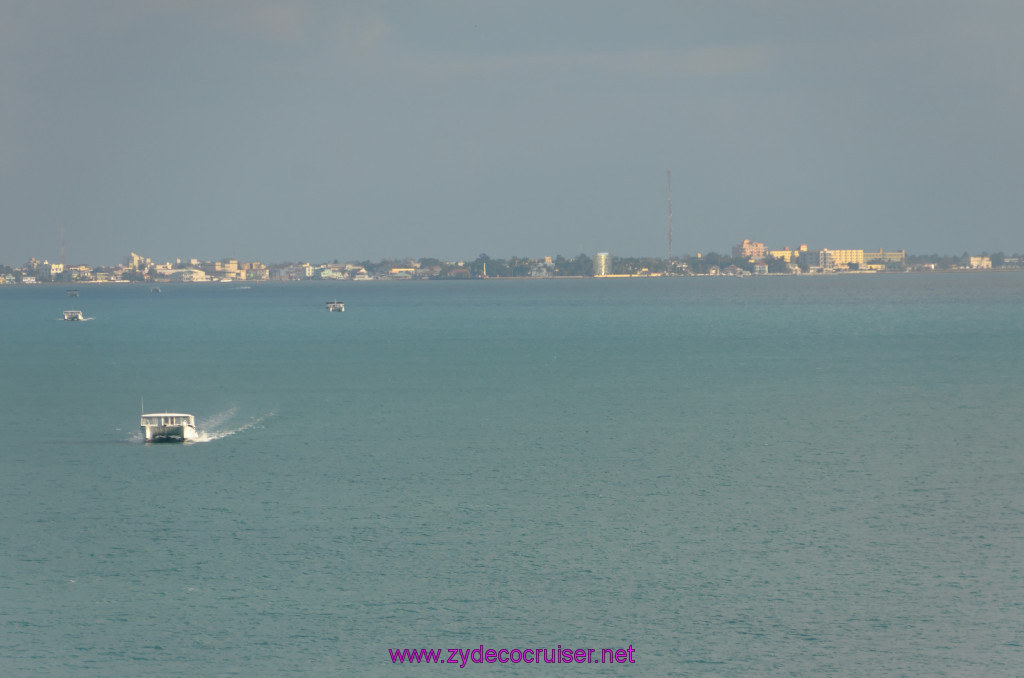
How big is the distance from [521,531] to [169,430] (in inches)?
1456

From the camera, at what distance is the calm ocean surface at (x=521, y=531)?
4422 centimetres

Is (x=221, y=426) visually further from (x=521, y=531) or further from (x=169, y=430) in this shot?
(x=521, y=531)

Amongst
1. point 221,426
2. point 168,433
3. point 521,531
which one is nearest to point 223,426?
point 221,426

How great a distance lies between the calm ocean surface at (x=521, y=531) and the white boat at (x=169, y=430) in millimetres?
1787

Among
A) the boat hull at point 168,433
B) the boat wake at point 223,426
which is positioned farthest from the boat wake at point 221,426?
the boat hull at point 168,433

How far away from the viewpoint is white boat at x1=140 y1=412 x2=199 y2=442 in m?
84.8

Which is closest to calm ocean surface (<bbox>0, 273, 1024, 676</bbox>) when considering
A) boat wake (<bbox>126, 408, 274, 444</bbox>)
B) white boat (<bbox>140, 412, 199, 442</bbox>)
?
boat wake (<bbox>126, 408, 274, 444</bbox>)

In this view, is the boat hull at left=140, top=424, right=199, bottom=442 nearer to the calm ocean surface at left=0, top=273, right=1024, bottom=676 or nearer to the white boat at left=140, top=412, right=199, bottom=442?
the white boat at left=140, top=412, right=199, bottom=442

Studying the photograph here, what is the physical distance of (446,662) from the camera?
43.0m

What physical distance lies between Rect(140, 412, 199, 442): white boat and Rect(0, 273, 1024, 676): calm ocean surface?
1.79 meters

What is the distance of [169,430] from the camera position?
84.7m

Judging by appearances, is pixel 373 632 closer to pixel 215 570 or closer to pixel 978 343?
pixel 215 570

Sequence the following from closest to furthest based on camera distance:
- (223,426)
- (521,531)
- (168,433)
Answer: (521,531)
(168,433)
(223,426)

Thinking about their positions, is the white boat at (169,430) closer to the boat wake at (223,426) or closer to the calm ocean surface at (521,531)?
the boat wake at (223,426)
